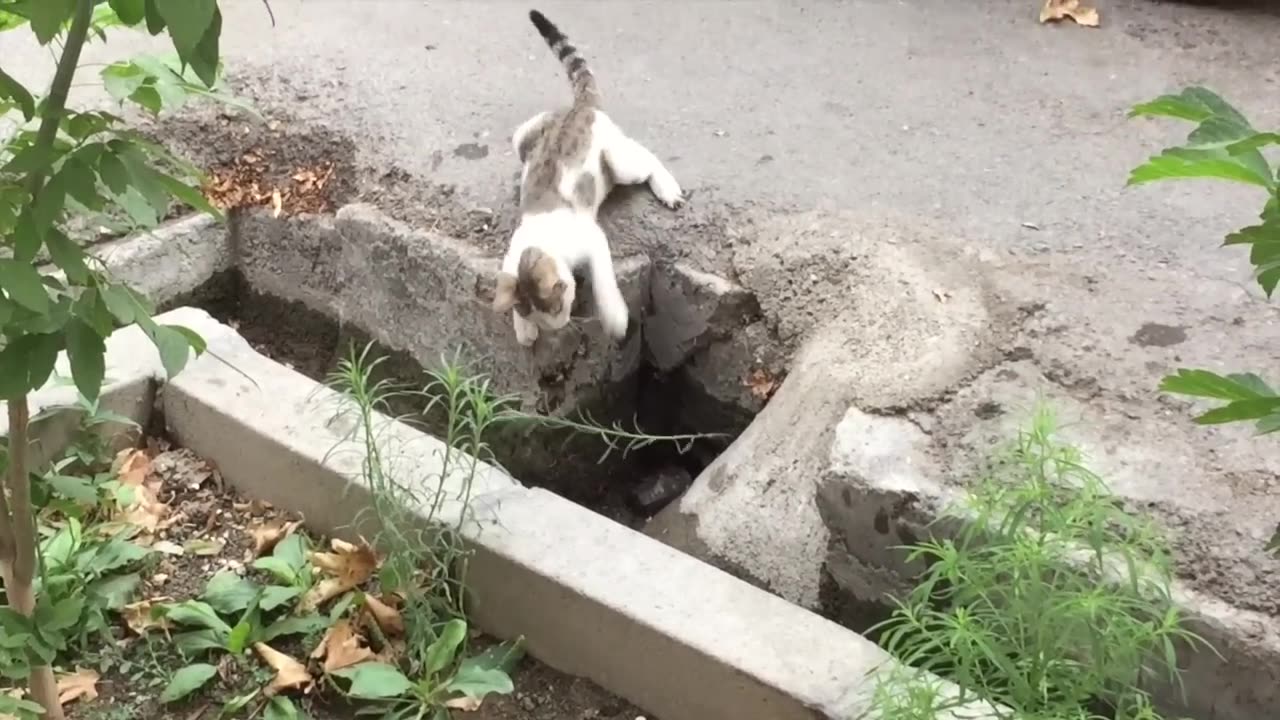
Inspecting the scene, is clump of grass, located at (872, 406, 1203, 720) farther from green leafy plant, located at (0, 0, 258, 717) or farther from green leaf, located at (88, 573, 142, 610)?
green leaf, located at (88, 573, 142, 610)

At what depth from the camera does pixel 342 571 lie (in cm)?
228

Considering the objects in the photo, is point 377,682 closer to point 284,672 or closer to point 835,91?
point 284,672

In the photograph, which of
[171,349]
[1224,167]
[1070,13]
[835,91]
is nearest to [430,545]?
[171,349]

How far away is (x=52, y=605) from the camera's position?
5.86ft

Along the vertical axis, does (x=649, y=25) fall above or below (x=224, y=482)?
above

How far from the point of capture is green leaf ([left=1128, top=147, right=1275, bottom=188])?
1075mm

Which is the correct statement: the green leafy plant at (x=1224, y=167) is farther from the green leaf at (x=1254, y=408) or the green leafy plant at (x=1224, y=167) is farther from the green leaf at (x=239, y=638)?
the green leaf at (x=239, y=638)

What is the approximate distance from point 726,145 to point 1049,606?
2062 millimetres

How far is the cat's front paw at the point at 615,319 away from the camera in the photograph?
301cm

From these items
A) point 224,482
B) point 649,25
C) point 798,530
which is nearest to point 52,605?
point 224,482

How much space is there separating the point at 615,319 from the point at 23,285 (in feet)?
6.13

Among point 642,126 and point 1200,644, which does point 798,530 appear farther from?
point 642,126

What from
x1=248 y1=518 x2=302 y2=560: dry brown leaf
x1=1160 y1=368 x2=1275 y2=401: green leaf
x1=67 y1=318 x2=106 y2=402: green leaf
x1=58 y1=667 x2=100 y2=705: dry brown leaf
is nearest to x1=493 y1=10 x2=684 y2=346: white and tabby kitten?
x1=248 y1=518 x2=302 y2=560: dry brown leaf

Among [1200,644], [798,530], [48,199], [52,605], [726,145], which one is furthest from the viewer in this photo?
[726,145]
